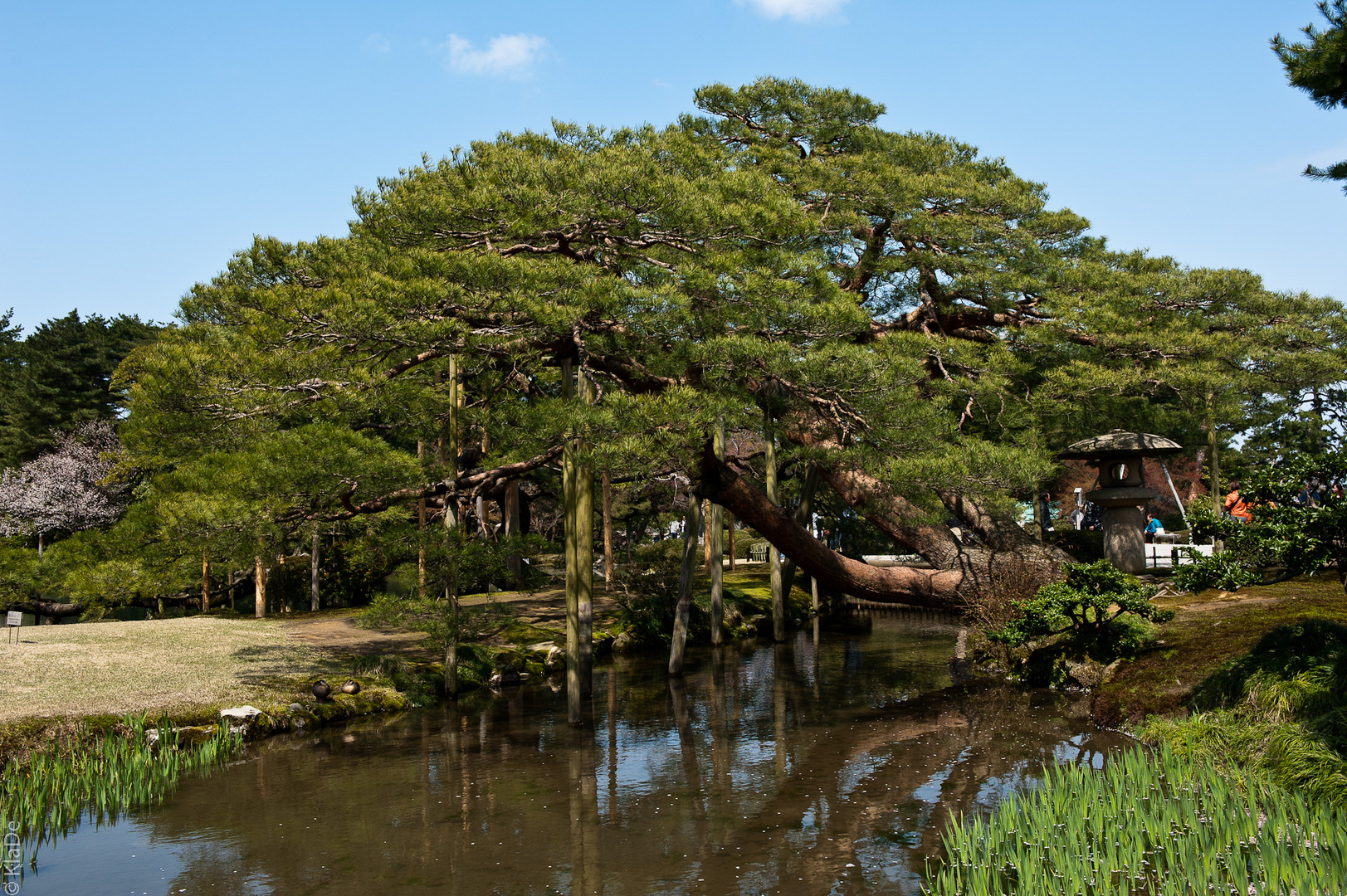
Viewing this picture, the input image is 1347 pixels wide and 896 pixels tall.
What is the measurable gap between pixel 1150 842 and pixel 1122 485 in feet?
41.7

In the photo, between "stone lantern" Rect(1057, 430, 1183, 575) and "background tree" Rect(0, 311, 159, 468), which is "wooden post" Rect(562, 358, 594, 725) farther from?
"background tree" Rect(0, 311, 159, 468)

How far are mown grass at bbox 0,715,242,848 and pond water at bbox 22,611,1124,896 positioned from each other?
0.32 metres

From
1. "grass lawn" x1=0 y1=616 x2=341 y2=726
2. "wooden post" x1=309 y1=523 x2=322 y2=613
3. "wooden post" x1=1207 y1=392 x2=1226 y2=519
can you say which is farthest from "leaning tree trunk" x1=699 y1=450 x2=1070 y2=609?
"wooden post" x1=309 y1=523 x2=322 y2=613

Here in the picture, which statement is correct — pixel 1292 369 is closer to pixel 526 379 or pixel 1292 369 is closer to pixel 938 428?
pixel 938 428

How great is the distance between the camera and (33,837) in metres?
7.49

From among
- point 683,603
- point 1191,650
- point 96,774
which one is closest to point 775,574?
point 683,603

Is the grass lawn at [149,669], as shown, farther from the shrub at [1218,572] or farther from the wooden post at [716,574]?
the shrub at [1218,572]

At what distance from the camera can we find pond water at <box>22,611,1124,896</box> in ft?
21.3

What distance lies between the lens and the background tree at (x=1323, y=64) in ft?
17.7

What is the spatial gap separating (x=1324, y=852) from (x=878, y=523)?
11.3 metres

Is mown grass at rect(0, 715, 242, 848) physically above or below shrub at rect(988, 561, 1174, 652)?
below

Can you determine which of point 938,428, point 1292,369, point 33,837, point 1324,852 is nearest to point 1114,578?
point 938,428

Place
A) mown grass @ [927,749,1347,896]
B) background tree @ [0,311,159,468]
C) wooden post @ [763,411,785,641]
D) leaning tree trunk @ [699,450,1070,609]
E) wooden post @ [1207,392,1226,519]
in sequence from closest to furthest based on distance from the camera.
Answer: mown grass @ [927,749,1347,896], leaning tree trunk @ [699,450,1070,609], wooden post @ [1207,392,1226,519], wooden post @ [763,411,785,641], background tree @ [0,311,159,468]

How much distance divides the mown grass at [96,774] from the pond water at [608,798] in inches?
12.7
